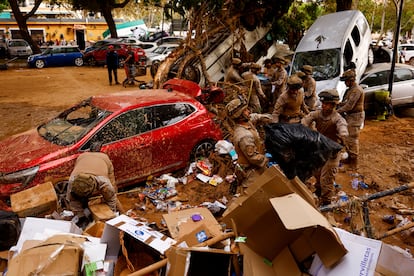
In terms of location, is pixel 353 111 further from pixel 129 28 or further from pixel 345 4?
pixel 129 28

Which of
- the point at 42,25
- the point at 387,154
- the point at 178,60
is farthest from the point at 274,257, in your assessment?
the point at 42,25

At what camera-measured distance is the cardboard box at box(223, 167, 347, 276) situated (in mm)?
2791

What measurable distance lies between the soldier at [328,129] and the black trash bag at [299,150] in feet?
2.40

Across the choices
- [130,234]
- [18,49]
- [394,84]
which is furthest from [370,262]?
[18,49]

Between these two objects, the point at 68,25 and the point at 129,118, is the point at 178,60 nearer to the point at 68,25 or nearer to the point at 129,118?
the point at 129,118

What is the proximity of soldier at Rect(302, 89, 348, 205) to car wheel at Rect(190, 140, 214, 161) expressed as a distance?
185cm

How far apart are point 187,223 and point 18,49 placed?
1045 inches

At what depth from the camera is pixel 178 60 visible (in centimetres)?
1165

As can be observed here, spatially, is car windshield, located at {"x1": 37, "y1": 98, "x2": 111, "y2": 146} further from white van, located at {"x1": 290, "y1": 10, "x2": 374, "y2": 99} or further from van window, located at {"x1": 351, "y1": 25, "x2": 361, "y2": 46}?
van window, located at {"x1": 351, "y1": 25, "x2": 361, "y2": 46}

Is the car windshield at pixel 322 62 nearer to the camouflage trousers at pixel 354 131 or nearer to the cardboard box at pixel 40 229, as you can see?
the camouflage trousers at pixel 354 131

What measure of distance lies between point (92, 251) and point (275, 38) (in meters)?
11.9

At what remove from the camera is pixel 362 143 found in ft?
27.2

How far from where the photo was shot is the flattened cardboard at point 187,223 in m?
3.72

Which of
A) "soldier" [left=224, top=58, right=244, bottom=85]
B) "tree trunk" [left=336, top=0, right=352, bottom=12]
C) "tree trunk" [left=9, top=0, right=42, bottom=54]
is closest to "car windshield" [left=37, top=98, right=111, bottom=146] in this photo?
"soldier" [left=224, top=58, right=244, bottom=85]
